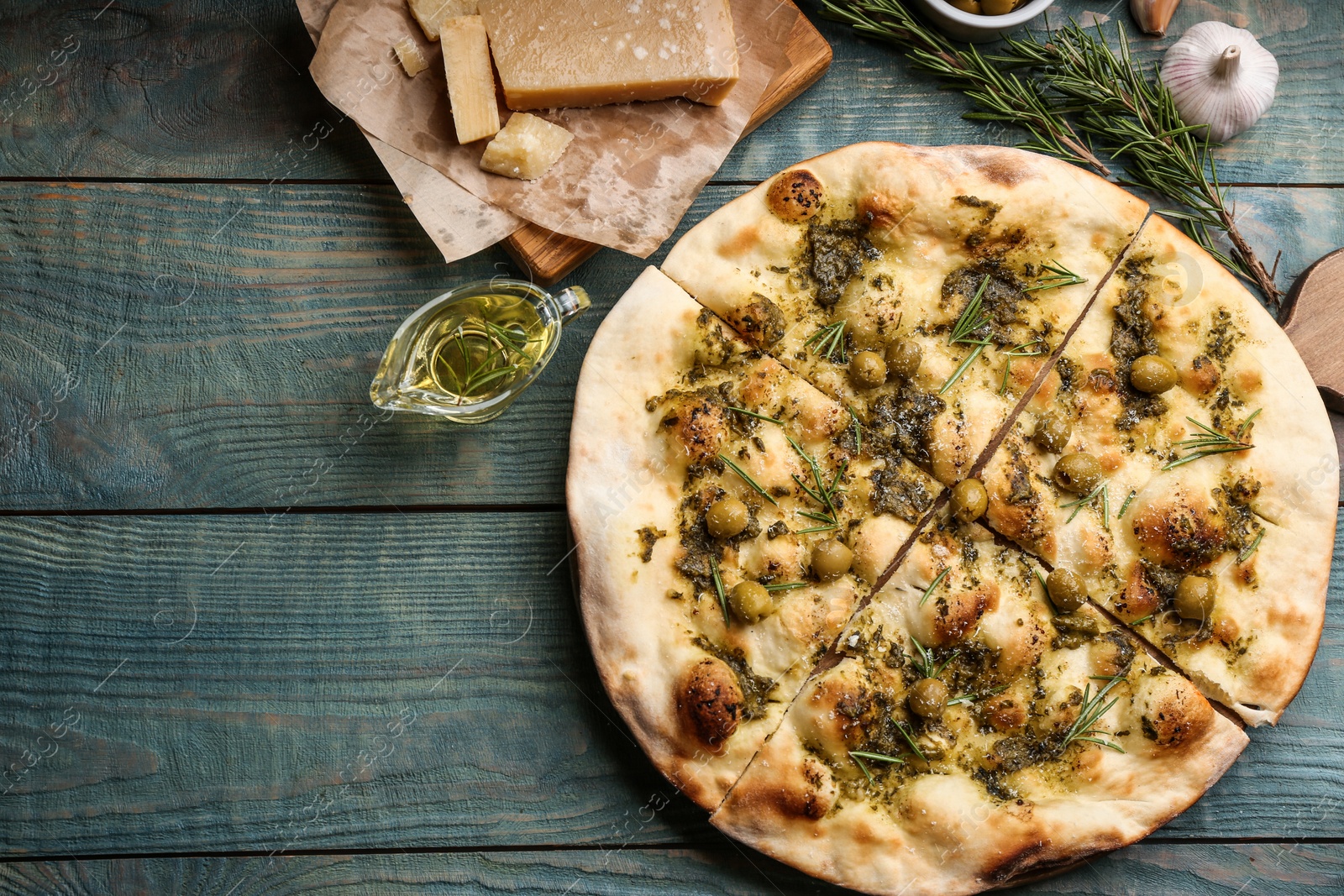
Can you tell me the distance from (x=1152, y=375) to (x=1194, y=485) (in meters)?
0.43

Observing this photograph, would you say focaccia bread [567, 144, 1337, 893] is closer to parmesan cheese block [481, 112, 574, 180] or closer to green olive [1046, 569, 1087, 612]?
green olive [1046, 569, 1087, 612]

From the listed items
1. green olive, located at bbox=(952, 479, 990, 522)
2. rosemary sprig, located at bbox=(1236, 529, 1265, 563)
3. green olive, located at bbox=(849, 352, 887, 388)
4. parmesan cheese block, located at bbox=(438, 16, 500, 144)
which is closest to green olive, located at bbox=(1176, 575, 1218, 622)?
rosemary sprig, located at bbox=(1236, 529, 1265, 563)

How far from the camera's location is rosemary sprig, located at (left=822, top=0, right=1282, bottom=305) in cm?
360

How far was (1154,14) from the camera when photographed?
148 inches

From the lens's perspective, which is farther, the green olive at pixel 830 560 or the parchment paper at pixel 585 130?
the parchment paper at pixel 585 130

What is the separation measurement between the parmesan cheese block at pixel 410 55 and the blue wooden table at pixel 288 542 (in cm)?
44

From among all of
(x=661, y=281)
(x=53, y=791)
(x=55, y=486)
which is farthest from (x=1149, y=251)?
(x=53, y=791)

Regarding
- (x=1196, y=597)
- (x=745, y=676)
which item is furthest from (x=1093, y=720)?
(x=745, y=676)

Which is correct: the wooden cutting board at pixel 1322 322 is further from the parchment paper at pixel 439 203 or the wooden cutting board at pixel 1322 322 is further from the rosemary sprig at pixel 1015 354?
the parchment paper at pixel 439 203

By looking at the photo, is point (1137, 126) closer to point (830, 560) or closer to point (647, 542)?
point (830, 560)

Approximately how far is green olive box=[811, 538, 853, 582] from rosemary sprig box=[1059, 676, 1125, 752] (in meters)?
0.97

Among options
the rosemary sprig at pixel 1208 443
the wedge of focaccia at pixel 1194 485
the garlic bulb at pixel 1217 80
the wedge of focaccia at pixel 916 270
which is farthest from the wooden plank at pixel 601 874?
the garlic bulb at pixel 1217 80

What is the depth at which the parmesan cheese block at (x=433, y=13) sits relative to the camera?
344cm

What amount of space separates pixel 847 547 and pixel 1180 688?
1290mm
